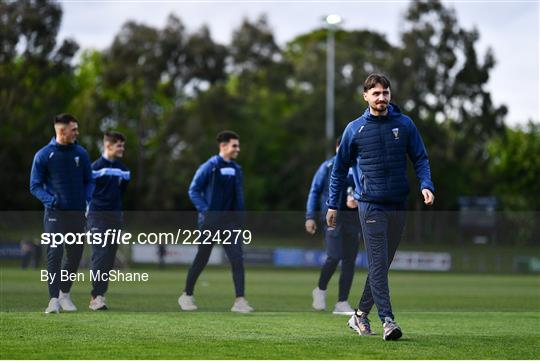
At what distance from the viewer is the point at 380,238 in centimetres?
954

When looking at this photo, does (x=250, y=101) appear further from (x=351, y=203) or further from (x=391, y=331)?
(x=391, y=331)

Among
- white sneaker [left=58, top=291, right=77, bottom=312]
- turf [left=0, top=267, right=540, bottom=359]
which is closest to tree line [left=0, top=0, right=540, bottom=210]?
turf [left=0, top=267, right=540, bottom=359]

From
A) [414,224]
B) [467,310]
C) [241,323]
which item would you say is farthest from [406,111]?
[241,323]

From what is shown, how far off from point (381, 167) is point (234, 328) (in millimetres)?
2368

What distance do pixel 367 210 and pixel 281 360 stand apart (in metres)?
2.21

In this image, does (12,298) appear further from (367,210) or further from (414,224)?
(414,224)

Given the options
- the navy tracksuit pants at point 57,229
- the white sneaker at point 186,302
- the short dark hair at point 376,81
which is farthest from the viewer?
the white sneaker at point 186,302

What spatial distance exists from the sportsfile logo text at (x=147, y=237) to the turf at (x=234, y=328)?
0.65 m

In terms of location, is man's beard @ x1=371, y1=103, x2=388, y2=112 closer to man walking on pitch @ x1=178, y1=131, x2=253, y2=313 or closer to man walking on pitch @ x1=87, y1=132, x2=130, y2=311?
man walking on pitch @ x1=178, y1=131, x2=253, y2=313

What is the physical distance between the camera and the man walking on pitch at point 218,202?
13945mm

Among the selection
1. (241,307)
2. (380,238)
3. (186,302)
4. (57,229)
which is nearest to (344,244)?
(241,307)

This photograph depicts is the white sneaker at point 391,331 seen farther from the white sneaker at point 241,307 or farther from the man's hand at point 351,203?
the man's hand at point 351,203

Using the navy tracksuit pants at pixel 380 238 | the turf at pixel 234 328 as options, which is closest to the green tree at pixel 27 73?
the turf at pixel 234 328

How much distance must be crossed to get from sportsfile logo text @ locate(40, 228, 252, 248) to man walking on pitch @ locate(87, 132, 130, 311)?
78 mm
